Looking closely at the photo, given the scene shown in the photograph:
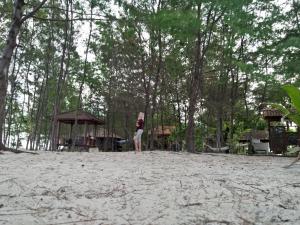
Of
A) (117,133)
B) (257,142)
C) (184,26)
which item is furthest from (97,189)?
(117,133)

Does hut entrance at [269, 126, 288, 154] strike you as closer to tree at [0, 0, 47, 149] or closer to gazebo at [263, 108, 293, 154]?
gazebo at [263, 108, 293, 154]

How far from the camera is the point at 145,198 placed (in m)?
4.37

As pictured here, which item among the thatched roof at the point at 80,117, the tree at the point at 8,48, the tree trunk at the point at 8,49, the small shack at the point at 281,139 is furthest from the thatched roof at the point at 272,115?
the tree trunk at the point at 8,49

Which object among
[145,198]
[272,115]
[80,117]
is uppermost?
[80,117]

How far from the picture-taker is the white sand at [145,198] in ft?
12.5

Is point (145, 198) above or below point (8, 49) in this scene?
below

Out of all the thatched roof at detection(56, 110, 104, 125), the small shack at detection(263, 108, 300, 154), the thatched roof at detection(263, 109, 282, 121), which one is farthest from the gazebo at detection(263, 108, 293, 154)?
the thatched roof at detection(56, 110, 104, 125)

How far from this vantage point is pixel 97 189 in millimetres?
4730

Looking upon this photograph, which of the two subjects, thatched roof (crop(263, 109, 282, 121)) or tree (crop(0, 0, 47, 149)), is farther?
thatched roof (crop(263, 109, 282, 121))

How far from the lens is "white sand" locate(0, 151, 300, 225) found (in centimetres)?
380

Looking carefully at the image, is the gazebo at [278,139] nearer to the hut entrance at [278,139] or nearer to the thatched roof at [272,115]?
the hut entrance at [278,139]

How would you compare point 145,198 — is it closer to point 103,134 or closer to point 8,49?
point 8,49

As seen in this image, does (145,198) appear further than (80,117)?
No

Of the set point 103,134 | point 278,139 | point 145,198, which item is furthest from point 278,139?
point 103,134
